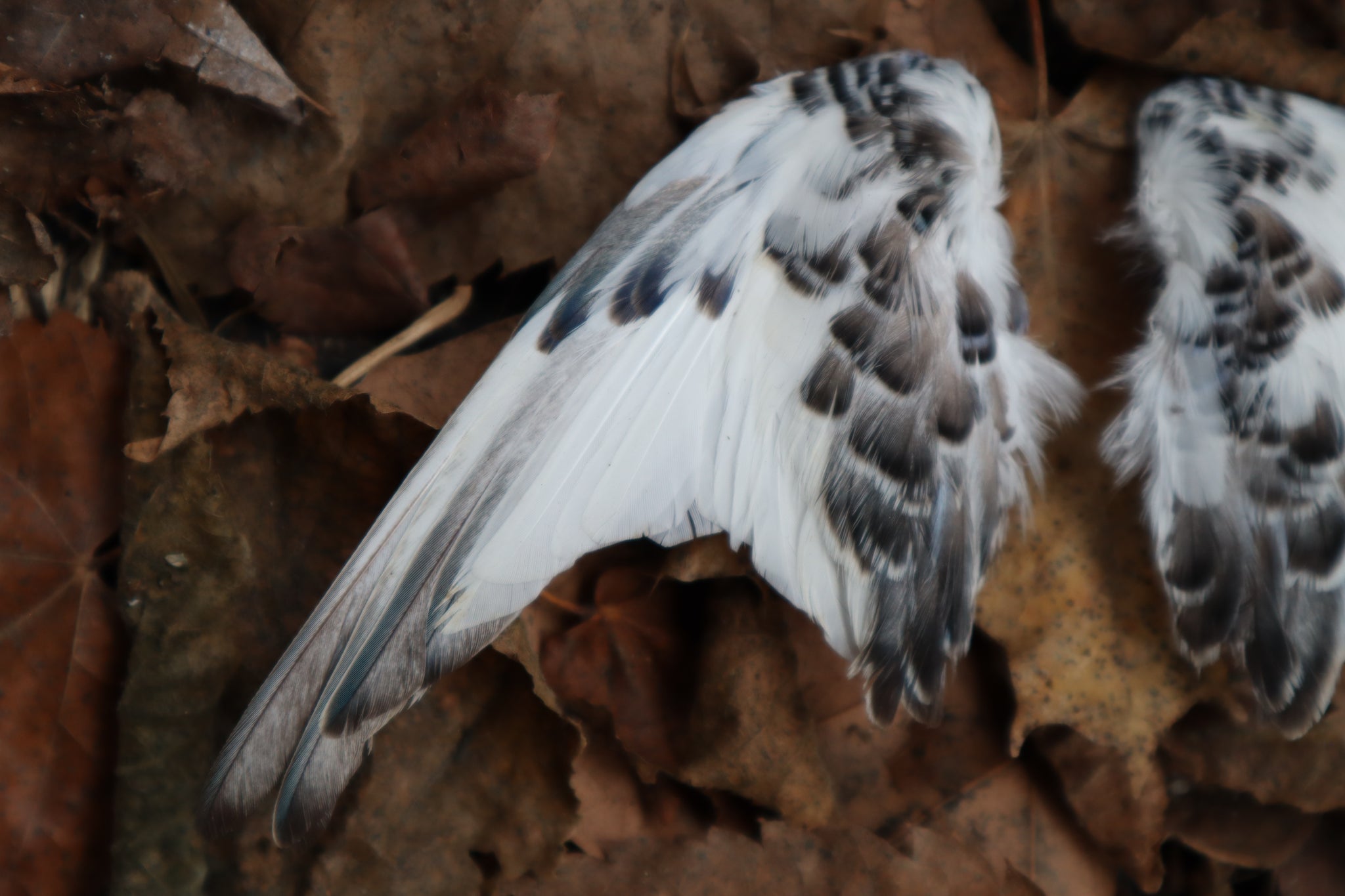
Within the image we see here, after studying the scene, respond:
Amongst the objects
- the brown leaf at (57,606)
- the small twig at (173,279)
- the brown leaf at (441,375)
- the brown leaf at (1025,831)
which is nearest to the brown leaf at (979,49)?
the brown leaf at (441,375)

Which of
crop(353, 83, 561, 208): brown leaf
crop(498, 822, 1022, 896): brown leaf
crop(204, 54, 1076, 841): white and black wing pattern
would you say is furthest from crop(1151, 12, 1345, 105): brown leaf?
crop(498, 822, 1022, 896): brown leaf

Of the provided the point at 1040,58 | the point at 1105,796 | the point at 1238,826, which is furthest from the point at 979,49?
the point at 1238,826

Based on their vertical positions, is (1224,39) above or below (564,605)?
above

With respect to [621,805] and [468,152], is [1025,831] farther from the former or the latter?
[468,152]

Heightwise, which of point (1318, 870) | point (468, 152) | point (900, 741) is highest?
point (468, 152)

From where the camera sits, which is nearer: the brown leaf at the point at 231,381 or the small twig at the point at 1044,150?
the brown leaf at the point at 231,381

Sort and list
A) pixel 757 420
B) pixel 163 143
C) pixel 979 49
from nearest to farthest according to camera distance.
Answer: pixel 757 420, pixel 163 143, pixel 979 49

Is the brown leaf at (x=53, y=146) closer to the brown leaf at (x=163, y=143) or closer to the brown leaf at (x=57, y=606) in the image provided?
the brown leaf at (x=163, y=143)

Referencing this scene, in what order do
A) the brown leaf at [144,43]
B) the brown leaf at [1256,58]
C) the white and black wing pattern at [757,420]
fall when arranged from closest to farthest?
the white and black wing pattern at [757,420] < the brown leaf at [144,43] < the brown leaf at [1256,58]
